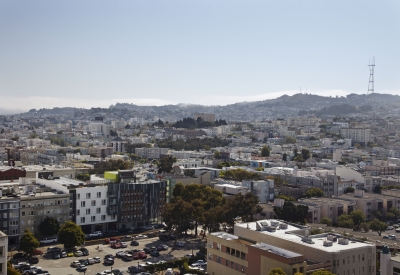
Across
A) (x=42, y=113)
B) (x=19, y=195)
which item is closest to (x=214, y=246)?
(x=19, y=195)

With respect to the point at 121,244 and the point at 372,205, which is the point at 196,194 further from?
the point at 372,205

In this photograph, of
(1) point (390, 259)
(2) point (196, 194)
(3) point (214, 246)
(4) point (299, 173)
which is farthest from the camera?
(4) point (299, 173)

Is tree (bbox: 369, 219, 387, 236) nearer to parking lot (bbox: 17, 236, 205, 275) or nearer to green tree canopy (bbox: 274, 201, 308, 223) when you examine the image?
green tree canopy (bbox: 274, 201, 308, 223)

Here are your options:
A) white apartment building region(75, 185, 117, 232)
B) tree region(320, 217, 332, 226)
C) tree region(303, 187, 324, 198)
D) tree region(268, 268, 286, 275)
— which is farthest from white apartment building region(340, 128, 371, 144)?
tree region(268, 268, 286, 275)

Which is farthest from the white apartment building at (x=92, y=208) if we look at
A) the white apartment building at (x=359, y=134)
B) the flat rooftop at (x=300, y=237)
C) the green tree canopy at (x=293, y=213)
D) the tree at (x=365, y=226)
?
the white apartment building at (x=359, y=134)

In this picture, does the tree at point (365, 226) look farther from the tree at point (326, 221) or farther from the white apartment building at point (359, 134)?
the white apartment building at point (359, 134)
